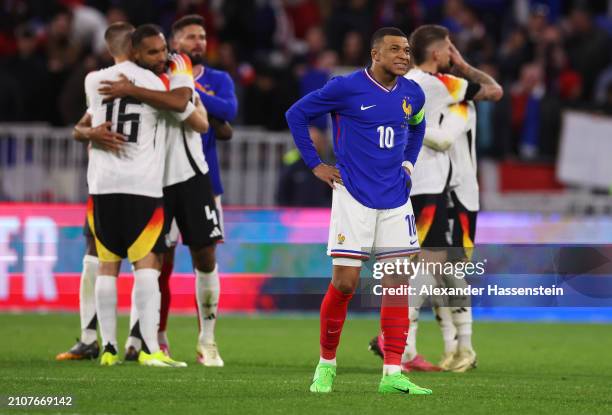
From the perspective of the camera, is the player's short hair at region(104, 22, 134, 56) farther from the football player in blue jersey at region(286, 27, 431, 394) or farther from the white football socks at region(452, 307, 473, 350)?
the white football socks at region(452, 307, 473, 350)

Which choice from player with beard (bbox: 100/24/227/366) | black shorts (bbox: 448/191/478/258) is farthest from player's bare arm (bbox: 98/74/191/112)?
black shorts (bbox: 448/191/478/258)

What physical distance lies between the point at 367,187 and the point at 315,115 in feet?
1.88

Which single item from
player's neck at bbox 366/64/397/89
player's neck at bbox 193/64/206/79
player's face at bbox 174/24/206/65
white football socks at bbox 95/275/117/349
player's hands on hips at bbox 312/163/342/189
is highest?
player's face at bbox 174/24/206/65

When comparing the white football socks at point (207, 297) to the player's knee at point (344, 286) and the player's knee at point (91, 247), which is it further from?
the player's knee at point (344, 286)

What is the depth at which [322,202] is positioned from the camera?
17797 millimetres

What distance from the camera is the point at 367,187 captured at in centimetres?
901

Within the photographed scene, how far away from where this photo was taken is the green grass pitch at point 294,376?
836 cm

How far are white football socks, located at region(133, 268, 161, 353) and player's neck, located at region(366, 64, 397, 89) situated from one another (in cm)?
254

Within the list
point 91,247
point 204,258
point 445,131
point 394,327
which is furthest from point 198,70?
point 394,327

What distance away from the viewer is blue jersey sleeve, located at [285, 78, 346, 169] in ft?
29.7

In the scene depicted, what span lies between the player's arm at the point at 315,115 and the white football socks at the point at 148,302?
2.01m

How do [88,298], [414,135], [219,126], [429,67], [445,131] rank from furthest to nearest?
[219,126]
[88,298]
[429,67]
[445,131]
[414,135]

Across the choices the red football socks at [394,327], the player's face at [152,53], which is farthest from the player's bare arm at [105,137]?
the red football socks at [394,327]

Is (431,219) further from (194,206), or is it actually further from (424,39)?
(194,206)
